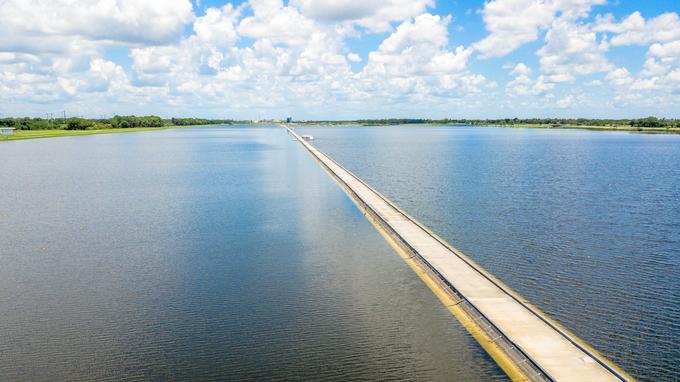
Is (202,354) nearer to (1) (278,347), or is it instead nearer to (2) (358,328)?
(1) (278,347)

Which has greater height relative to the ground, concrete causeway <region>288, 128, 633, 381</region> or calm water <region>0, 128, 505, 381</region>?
concrete causeway <region>288, 128, 633, 381</region>

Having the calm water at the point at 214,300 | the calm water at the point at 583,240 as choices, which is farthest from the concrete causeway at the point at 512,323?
the calm water at the point at 583,240

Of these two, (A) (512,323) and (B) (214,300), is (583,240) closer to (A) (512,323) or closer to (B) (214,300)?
(A) (512,323)

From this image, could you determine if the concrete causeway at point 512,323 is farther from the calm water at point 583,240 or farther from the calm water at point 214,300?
the calm water at point 583,240

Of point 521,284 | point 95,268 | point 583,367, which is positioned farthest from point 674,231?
point 95,268

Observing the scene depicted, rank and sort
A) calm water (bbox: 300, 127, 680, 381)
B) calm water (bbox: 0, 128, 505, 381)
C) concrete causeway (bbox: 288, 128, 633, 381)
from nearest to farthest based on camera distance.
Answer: concrete causeway (bbox: 288, 128, 633, 381)
calm water (bbox: 0, 128, 505, 381)
calm water (bbox: 300, 127, 680, 381)

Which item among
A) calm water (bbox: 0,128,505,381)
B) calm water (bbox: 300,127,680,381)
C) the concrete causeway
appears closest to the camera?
the concrete causeway

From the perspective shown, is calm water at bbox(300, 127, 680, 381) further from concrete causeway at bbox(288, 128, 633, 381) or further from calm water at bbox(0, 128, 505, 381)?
calm water at bbox(0, 128, 505, 381)

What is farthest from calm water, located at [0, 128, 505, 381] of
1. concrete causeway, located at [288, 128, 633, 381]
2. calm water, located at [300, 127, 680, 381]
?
calm water, located at [300, 127, 680, 381]
